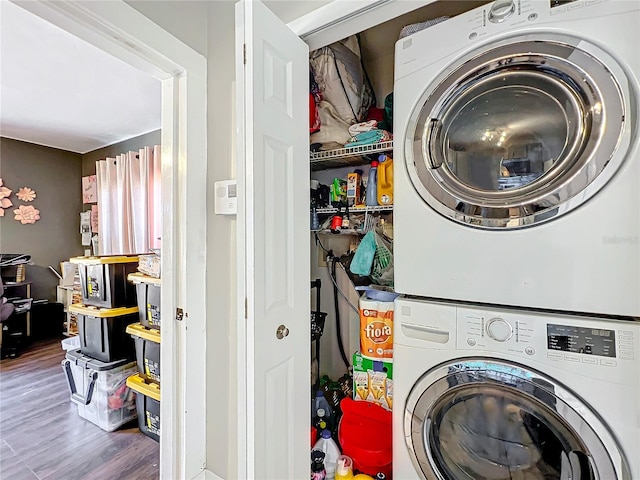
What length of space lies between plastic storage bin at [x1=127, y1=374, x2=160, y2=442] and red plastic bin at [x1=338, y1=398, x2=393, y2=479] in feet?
3.97

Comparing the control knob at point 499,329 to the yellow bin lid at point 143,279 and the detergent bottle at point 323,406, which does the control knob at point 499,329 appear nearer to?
the detergent bottle at point 323,406

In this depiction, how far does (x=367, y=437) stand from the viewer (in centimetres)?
135

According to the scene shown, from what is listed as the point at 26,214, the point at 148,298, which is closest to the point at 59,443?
the point at 148,298

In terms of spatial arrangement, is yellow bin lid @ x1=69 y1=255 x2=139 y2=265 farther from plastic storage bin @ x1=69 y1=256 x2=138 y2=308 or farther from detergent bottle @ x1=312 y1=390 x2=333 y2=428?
detergent bottle @ x1=312 y1=390 x2=333 y2=428

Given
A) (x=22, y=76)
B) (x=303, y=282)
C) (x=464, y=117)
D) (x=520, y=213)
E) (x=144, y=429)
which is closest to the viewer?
(x=520, y=213)

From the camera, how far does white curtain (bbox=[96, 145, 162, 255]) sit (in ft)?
11.3

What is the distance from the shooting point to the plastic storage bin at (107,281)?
7.41 feet

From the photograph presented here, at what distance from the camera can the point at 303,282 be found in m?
1.23

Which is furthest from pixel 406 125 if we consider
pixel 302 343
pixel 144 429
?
pixel 144 429

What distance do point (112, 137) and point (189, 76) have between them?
319 centimetres

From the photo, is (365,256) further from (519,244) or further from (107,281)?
(107,281)

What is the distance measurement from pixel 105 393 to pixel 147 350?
0.42m

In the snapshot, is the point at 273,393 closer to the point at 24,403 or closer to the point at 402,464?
the point at 402,464

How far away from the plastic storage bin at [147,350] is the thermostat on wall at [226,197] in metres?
1.05
